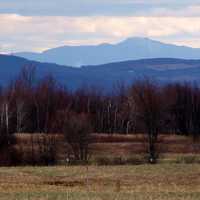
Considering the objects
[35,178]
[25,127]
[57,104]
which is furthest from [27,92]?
[35,178]

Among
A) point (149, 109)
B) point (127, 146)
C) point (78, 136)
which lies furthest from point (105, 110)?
point (78, 136)

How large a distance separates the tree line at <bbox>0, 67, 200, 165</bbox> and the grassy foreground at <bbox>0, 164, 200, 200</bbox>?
22316 mm

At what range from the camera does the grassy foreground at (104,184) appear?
2489 centimetres

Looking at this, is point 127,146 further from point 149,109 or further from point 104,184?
point 104,184

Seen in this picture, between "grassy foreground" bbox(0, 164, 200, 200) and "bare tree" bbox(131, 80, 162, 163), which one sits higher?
"bare tree" bbox(131, 80, 162, 163)

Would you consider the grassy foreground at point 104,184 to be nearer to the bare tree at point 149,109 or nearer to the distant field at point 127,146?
the distant field at point 127,146

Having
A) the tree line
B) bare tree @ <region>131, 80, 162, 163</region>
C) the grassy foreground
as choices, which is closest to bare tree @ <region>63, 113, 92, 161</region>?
the tree line

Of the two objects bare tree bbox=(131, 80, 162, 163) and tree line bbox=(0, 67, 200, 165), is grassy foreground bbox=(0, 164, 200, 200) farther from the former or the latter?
tree line bbox=(0, 67, 200, 165)

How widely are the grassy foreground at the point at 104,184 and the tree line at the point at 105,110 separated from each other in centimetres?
2232

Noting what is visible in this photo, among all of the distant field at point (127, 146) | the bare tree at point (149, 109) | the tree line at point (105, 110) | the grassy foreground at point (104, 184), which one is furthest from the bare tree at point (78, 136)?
the grassy foreground at point (104, 184)

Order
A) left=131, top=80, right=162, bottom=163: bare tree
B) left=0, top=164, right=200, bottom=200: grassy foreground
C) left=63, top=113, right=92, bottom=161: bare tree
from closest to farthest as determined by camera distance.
Answer: left=0, top=164, right=200, bottom=200: grassy foreground
left=63, top=113, right=92, bottom=161: bare tree
left=131, top=80, right=162, bottom=163: bare tree

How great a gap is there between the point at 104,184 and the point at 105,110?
229 feet

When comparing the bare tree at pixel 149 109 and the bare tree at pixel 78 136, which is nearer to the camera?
the bare tree at pixel 78 136

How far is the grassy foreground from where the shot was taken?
24891 millimetres
